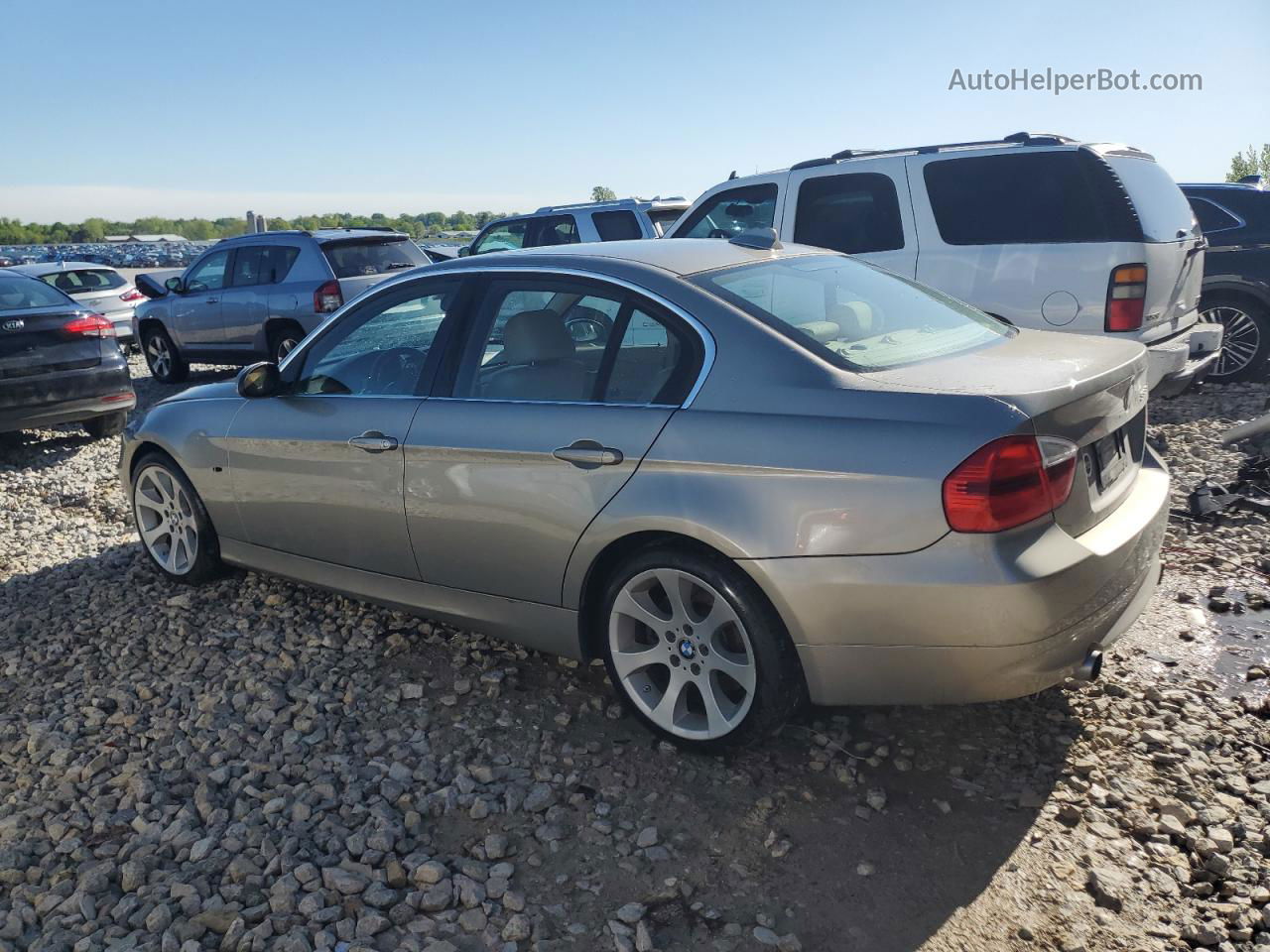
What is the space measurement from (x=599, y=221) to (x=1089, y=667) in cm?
843

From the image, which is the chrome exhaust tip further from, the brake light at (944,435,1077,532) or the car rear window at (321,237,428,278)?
the car rear window at (321,237,428,278)

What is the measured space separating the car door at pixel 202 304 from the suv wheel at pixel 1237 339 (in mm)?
10160

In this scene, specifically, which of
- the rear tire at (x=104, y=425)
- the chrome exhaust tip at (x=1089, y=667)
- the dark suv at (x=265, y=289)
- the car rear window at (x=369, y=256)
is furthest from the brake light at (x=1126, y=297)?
the rear tire at (x=104, y=425)

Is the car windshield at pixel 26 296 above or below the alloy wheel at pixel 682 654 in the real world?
above

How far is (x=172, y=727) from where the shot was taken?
3.73 meters

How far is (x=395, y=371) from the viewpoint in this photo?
4.10 meters

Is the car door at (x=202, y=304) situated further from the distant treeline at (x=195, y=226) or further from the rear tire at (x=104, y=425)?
the distant treeline at (x=195, y=226)

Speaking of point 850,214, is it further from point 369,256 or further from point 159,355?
point 159,355

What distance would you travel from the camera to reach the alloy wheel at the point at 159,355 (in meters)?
12.6

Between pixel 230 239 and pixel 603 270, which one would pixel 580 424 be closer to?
pixel 603 270

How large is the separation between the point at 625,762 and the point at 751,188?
5.50m

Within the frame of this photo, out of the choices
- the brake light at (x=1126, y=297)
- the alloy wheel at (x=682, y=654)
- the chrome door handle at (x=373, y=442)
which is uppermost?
the brake light at (x=1126, y=297)

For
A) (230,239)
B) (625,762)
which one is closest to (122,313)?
(230,239)

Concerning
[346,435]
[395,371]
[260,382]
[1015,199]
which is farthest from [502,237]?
[346,435]
